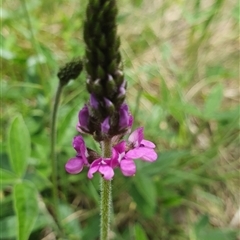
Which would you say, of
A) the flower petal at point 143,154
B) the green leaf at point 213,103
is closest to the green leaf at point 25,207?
the flower petal at point 143,154

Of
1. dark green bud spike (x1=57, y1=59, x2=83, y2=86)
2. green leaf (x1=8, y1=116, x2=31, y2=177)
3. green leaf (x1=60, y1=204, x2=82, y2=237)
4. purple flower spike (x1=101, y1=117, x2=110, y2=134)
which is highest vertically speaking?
purple flower spike (x1=101, y1=117, x2=110, y2=134)

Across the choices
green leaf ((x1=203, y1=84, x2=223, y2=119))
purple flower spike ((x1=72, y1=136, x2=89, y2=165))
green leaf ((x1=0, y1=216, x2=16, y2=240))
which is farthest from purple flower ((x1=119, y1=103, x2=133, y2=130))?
green leaf ((x1=203, y1=84, x2=223, y2=119))

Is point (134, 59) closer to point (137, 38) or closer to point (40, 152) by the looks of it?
point (137, 38)

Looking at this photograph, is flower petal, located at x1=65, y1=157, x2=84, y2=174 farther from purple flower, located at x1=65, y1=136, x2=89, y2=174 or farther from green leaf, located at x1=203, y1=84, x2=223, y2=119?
green leaf, located at x1=203, y1=84, x2=223, y2=119

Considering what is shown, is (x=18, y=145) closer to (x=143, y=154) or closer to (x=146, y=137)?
(x=143, y=154)

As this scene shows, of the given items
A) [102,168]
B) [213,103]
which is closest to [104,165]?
[102,168]

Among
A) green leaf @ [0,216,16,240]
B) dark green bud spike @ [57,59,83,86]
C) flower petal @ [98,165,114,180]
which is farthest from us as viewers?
green leaf @ [0,216,16,240]

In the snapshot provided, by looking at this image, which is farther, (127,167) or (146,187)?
(146,187)
